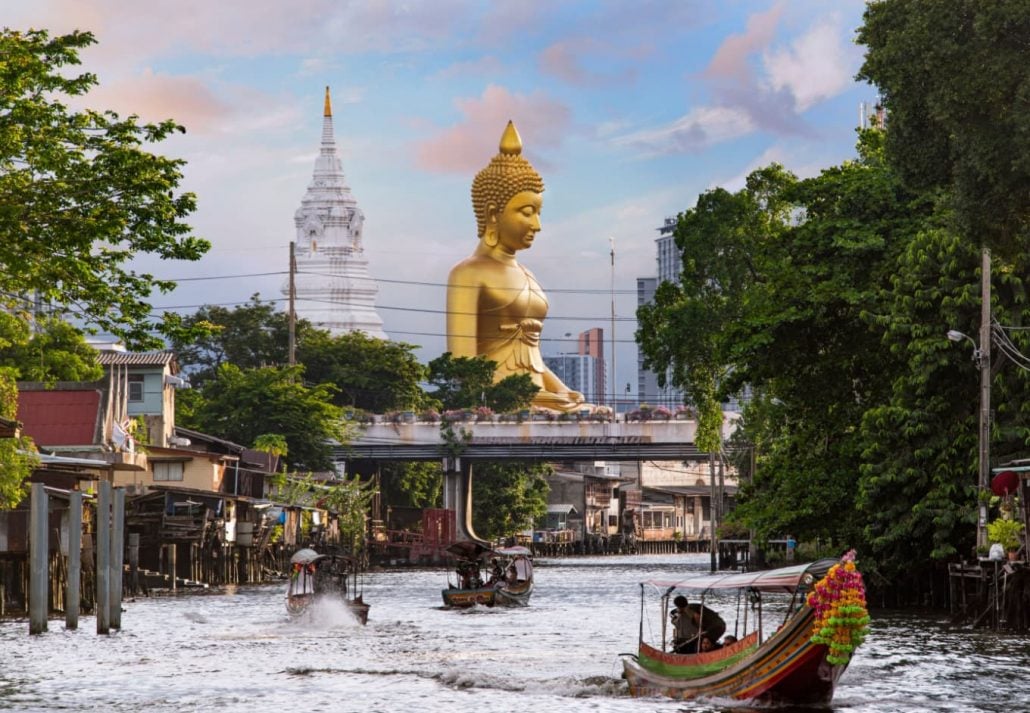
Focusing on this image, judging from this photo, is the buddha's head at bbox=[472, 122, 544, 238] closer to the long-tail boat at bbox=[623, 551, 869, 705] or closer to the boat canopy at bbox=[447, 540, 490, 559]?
the boat canopy at bbox=[447, 540, 490, 559]

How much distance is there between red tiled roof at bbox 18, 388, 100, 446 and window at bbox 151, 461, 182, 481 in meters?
9.40

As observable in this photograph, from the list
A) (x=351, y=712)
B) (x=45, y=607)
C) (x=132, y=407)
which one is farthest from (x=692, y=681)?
(x=132, y=407)

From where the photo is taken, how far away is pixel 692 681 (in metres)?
25.7

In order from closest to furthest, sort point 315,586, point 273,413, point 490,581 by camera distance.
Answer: point 315,586 → point 490,581 → point 273,413

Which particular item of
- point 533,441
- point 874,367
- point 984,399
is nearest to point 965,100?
point 984,399

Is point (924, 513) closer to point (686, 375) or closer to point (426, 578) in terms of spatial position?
point (686, 375)

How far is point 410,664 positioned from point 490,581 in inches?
826

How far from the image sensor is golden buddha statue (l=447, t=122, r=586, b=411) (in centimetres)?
11675

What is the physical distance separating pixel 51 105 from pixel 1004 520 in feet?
72.2

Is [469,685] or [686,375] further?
[686,375]

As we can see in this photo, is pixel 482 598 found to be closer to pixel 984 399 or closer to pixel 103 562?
pixel 103 562

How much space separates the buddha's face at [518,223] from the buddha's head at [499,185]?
43 cm

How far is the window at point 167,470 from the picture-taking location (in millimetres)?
69188

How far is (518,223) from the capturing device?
11619 cm
